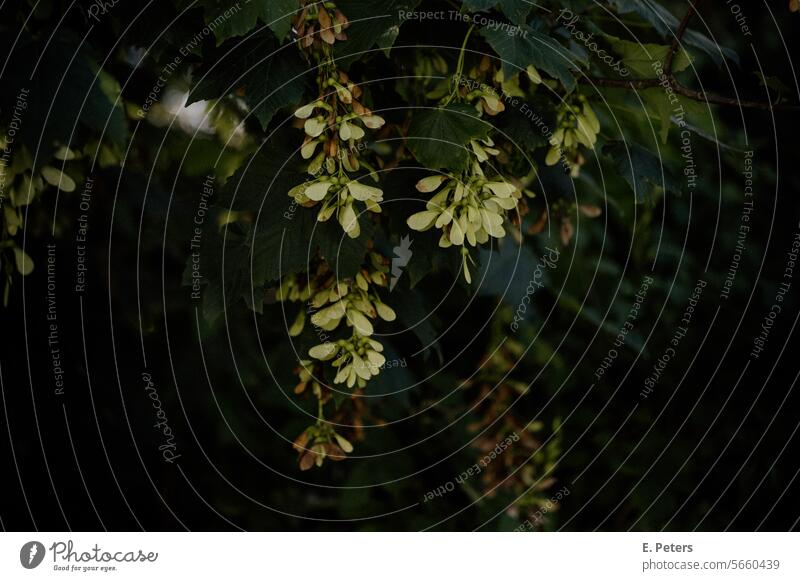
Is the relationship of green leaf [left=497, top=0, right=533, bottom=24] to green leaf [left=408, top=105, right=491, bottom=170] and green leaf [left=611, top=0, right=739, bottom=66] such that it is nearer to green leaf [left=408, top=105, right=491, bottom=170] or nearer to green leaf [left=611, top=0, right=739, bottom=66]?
green leaf [left=408, top=105, right=491, bottom=170]

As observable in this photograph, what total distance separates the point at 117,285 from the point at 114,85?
749 mm

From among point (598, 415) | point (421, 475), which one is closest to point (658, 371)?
point (598, 415)

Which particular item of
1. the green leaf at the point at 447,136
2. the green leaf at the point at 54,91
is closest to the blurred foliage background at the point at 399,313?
the green leaf at the point at 54,91

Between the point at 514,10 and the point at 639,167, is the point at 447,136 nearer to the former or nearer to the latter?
the point at 514,10

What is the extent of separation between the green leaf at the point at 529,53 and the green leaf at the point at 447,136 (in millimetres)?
64

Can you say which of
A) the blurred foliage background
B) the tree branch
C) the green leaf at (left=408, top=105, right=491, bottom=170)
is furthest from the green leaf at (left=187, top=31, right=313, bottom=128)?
the tree branch

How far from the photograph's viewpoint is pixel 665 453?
2291mm

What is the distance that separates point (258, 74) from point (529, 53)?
12.4 inches

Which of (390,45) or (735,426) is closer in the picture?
(390,45)

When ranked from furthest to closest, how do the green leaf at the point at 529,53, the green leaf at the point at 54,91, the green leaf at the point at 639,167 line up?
1. the green leaf at the point at 639,167
2. the green leaf at the point at 54,91
3. the green leaf at the point at 529,53

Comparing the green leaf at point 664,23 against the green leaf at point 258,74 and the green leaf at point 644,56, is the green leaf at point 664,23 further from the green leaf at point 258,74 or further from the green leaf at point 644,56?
the green leaf at point 258,74

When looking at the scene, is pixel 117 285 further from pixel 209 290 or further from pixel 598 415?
pixel 598 415

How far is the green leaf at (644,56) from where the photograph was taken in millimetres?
1034

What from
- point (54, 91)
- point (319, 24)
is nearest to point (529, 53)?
point (319, 24)
